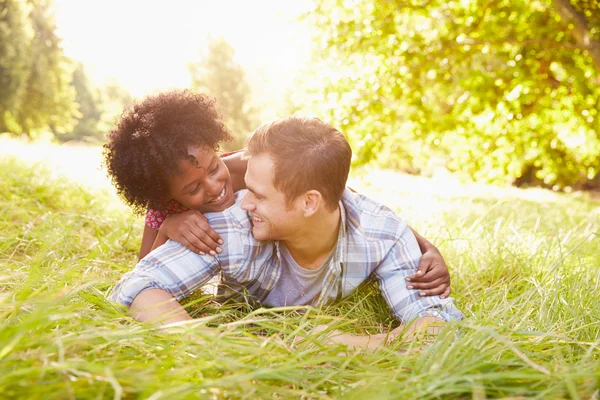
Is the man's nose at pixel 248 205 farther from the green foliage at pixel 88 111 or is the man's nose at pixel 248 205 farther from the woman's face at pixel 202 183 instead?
the green foliage at pixel 88 111

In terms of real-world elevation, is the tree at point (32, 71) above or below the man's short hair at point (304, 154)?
above

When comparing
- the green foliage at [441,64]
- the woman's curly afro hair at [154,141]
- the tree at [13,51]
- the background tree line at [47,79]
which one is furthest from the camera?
the background tree line at [47,79]

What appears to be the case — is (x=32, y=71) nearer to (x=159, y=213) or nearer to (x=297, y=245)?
(x=159, y=213)

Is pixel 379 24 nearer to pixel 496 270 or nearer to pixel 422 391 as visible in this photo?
pixel 496 270

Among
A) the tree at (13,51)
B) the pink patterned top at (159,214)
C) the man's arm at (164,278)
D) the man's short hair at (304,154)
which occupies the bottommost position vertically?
the man's arm at (164,278)

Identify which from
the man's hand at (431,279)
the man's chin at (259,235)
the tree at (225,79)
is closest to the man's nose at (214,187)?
the man's chin at (259,235)

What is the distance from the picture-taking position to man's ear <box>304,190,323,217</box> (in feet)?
7.41

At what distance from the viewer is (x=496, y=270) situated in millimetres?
2936

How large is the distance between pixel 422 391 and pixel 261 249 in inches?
52.1

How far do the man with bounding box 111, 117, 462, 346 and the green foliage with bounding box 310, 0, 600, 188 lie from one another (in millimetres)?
3857

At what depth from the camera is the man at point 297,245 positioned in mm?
2227

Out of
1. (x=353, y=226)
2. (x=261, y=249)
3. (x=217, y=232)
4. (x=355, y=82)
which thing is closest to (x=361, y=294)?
(x=353, y=226)

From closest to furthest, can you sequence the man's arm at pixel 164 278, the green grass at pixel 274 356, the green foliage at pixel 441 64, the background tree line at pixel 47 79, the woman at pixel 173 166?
the green grass at pixel 274 356 < the man's arm at pixel 164 278 < the woman at pixel 173 166 < the green foliage at pixel 441 64 < the background tree line at pixel 47 79

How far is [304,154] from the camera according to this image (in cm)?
223
